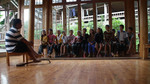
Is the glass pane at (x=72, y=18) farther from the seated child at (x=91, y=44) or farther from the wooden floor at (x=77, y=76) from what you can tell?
the wooden floor at (x=77, y=76)

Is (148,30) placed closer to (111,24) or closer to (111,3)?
(111,24)

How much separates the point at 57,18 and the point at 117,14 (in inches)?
103

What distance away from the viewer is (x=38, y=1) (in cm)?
679

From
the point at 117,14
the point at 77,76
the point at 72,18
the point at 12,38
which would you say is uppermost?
the point at 117,14

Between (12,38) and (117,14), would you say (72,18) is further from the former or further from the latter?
(12,38)

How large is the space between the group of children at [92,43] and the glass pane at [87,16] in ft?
2.90

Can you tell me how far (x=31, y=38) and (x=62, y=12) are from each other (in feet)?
8.36

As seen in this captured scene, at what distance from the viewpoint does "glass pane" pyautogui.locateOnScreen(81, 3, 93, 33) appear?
249 inches

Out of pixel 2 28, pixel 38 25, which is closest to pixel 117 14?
pixel 38 25

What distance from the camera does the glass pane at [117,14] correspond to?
6.14 m

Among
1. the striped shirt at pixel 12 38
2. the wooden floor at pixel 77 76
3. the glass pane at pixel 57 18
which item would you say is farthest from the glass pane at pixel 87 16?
the wooden floor at pixel 77 76

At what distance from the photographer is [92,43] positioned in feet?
17.1

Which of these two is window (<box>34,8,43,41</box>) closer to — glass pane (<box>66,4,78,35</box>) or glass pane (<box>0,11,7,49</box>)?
glass pane (<box>66,4,78,35</box>)

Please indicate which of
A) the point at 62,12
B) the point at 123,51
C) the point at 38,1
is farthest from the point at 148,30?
the point at 38,1
